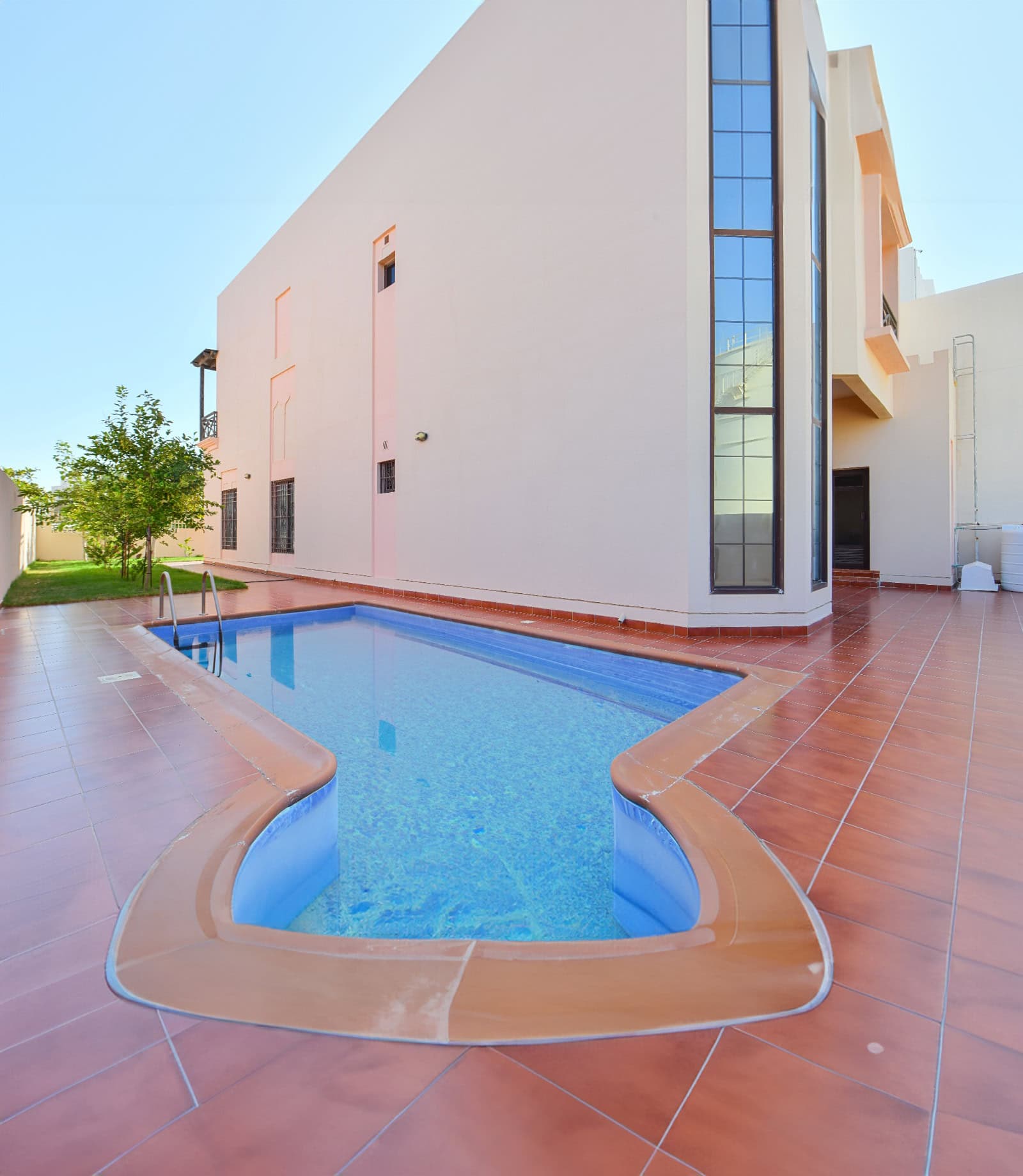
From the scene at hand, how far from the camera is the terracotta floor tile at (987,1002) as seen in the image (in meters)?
1.18

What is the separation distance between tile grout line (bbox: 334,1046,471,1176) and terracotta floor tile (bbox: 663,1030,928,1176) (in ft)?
1.28

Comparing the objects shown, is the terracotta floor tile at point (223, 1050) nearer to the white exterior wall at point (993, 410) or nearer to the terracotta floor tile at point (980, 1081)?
the terracotta floor tile at point (980, 1081)

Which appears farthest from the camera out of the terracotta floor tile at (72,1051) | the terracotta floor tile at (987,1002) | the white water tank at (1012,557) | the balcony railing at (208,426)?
the balcony railing at (208,426)

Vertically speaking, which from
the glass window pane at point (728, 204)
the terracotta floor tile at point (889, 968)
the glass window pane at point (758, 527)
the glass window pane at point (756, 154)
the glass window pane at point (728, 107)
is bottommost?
the terracotta floor tile at point (889, 968)

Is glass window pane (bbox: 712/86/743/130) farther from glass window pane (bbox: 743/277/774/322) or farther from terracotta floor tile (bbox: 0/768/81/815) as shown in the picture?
terracotta floor tile (bbox: 0/768/81/815)

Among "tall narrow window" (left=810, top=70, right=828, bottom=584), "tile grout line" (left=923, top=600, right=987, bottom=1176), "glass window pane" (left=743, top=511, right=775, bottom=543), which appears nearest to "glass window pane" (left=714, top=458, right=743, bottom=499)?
"glass window pane" (left=743, top=511, right=775, bottom=543)

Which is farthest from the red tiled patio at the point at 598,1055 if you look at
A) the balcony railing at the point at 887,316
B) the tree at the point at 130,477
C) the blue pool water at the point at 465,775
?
the balcony railing at the point at 887,316

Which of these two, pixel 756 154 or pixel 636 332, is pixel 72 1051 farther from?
pixel 756 154

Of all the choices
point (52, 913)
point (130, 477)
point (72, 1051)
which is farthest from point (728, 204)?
point (130, 477)

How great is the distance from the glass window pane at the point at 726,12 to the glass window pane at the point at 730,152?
3.51ft

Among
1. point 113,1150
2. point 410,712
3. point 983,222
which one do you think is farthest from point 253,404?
point 983,222

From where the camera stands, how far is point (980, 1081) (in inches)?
41.9

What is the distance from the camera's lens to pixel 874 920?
5.06ft

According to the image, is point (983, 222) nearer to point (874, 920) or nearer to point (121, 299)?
point (874, 920)
